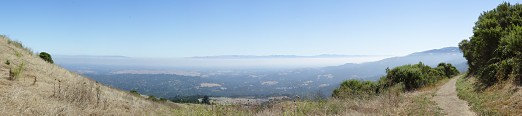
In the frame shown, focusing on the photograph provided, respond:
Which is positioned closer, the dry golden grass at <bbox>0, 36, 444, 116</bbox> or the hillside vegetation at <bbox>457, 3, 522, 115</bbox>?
the dry golden grass at <bbox>0, 36, 444, 116</bbox>

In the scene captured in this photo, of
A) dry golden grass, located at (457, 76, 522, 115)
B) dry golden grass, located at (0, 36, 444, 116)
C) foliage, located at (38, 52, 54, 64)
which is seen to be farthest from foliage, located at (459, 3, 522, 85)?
foliage, located at (38, 52, 54, 64)

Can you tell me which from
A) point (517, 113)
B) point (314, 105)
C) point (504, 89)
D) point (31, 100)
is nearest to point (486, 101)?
point (504, 89)

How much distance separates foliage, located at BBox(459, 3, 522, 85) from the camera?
22.1 m

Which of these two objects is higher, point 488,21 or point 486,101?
point 488,21

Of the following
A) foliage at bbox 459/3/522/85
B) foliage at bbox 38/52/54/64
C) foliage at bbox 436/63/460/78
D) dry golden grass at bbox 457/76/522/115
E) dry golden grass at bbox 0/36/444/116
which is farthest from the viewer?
foliage at bbox 436/63/460/78

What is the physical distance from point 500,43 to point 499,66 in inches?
145

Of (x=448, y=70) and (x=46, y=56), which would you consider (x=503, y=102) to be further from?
(x=448, y=70)

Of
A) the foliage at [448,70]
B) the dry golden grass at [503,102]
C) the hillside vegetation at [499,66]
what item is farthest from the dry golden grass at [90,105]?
the foliage at [448,70]

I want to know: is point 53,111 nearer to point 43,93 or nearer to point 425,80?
point 43,93

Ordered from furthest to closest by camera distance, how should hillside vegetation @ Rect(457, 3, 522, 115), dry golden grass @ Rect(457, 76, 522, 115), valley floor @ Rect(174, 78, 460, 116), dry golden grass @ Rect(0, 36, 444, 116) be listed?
hillside vegetation @ Rect(457, 3, 522, 115), dry golden grass @ Rect(457, 76, 522, 115), valley floor @ Rect(174, 78, 460, 116), dry golden grass @ Rect(0, 36, 444, 116)

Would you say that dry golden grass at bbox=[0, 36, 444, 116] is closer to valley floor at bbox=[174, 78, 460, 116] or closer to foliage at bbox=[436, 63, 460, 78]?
valley floor at bbox=[174, 78, 460, 116]

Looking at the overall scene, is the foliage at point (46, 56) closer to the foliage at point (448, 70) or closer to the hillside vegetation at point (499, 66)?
the hillside vegetation at point (499, 66)

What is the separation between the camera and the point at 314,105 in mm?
12797

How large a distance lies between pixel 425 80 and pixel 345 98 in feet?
137
